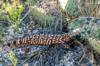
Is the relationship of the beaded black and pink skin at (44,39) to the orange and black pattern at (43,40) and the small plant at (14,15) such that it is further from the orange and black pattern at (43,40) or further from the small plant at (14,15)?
the small plant at (14,15)

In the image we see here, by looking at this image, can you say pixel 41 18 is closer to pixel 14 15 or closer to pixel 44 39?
pixel 14 15

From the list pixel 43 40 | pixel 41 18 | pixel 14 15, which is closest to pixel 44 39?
pixel 43 40

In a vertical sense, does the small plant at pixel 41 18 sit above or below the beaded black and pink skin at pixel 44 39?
above

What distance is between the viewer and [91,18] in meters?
2.54

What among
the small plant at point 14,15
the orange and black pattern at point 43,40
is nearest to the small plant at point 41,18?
the small plant at point 14,15

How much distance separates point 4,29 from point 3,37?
154mm

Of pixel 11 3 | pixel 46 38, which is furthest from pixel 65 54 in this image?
pixel 11 3

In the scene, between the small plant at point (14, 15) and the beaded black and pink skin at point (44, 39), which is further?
the small plant at point (14, 15)

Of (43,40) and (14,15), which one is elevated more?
(14,15)

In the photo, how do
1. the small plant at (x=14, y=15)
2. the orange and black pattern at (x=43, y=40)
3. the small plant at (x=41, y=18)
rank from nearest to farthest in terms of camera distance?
the orange and black pattern at (x=43, y=40) → the small plant at (x=41, y=18) → the small plant at (x=14, y=15)

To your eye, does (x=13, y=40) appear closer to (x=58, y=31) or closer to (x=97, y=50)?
(x=58, y=31)

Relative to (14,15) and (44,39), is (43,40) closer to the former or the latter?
(44,39)

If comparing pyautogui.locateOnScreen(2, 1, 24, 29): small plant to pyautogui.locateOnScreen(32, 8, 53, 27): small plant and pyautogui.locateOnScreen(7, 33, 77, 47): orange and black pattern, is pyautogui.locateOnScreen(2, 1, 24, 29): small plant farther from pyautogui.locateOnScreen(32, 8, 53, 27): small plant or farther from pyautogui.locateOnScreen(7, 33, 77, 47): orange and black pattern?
pyautogui.locateOnScreen(7, 33, 77, 47): orange and black pattern

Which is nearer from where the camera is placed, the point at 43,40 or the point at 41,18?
the point at 43,40
